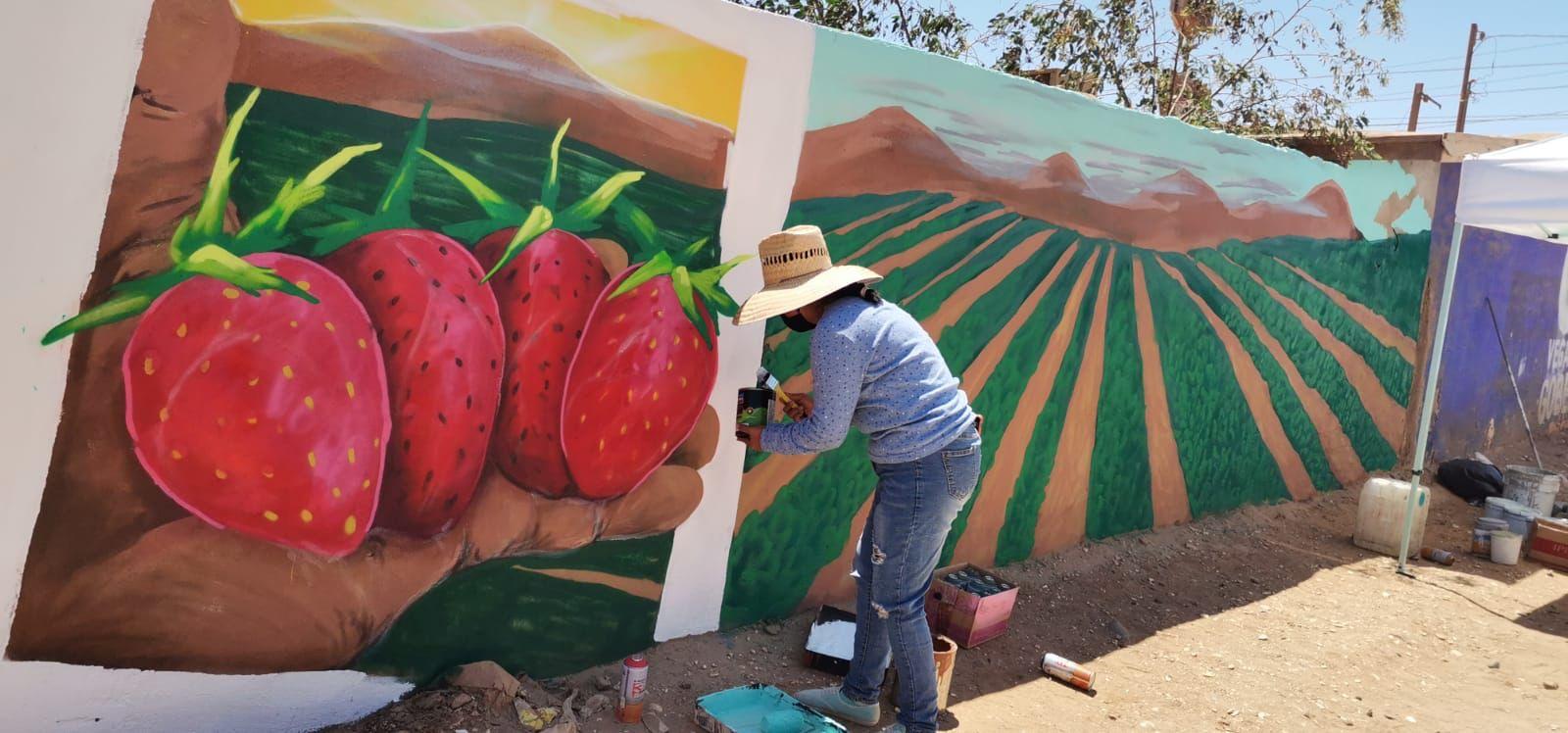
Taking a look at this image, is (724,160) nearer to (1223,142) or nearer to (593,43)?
(593,43)

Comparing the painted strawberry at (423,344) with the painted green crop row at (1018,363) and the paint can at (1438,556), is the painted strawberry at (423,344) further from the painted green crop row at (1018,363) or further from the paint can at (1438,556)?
the paint can at (1438,556)

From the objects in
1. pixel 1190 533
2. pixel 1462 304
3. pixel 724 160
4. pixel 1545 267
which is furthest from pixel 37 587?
pixel 1545 267

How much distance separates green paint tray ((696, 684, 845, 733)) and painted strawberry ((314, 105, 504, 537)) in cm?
101

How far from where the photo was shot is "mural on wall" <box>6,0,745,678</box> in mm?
2443

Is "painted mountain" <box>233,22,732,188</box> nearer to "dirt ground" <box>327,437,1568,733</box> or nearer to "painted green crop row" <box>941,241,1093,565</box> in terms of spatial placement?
"dirt ground" <box>327,437,1568,733</box>

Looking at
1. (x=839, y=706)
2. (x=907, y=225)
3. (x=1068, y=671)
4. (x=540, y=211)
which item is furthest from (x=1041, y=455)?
(x=540, y=211)

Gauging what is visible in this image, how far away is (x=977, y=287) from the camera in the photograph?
4695mm

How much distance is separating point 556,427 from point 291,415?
2.62ft

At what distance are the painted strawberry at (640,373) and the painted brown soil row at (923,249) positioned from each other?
83 cm

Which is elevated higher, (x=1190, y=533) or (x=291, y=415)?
(x=291, y=415)

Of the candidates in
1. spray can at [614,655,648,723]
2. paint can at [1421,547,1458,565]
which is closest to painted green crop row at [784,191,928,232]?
spray can at [614,655,648,723]

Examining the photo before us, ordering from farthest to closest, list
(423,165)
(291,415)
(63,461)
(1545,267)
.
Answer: (1545,267), (423,165), (291,415), (63,461)

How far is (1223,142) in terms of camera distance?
5930 millimetres

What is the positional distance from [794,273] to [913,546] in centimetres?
91
